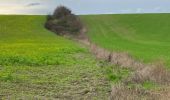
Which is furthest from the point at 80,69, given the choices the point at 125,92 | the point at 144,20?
the point at 144,20

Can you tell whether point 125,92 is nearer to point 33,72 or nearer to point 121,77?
point 121,77

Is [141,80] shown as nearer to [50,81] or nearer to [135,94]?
[50,81]

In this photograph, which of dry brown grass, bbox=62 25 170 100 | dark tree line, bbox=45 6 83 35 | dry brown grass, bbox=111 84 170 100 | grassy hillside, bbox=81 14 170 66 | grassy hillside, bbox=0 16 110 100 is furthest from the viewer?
dark tree line, bbox=45 6 83 35

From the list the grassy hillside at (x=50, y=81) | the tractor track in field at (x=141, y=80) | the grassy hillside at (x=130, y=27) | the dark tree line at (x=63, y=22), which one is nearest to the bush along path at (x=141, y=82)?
the tractor track in field at (x=141, y=80)

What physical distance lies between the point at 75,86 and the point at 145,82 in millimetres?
3488

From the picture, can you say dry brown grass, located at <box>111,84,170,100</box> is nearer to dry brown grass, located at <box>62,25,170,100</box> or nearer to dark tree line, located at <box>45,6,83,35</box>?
dry brown grass, located at <box>62,25,170,100</box>

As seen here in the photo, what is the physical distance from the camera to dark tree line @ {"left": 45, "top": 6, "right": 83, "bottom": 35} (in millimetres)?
88875

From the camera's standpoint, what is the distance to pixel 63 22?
9256 centimetres

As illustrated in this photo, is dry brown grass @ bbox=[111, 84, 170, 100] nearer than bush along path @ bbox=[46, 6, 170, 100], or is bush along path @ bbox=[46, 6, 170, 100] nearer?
dry brown grass @ bbox=[111, 84, 170, 100]

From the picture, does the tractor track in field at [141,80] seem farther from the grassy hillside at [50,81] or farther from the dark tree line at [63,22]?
the dark tree line at [63,22]

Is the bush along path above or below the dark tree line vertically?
above

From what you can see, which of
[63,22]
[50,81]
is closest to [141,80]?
[50,81]

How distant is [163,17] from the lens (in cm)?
9831

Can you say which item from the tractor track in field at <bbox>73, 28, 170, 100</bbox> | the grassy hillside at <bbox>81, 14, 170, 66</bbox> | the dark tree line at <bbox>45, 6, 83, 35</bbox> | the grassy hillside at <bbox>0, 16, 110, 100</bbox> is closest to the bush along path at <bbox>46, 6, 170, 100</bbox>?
the tractor track in field at <bbox>73, 28, 170, 100</bbox>
